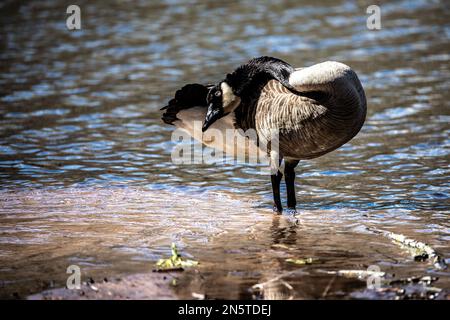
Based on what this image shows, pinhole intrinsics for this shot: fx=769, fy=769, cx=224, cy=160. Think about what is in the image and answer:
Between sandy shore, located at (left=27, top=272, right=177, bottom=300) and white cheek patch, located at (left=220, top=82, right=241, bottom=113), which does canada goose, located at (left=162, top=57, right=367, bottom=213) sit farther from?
sandy shore, located at (left=27, top=272, right=177, bottom=300)

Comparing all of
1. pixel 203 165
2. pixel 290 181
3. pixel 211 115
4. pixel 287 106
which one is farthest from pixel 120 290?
pixel 203 165

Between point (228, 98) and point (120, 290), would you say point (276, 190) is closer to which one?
point (228, 98)

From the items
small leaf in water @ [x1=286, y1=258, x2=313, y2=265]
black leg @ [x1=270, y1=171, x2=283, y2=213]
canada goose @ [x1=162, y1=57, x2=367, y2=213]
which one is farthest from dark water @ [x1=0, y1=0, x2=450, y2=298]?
canada goose @ [x1=162, y1=57, x2=367, y2=213]

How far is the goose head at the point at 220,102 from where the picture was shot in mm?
8281

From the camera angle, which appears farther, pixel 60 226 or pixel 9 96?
pixel 9 96

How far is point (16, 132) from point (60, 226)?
16.0 ft

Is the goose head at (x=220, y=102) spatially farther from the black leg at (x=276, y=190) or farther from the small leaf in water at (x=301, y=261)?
the small leaf in water at (x=301, y=261)

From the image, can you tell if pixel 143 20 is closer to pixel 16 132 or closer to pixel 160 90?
pixel 160 90

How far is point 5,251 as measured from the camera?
6.99 meters

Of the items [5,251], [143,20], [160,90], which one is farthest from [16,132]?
[143,20]

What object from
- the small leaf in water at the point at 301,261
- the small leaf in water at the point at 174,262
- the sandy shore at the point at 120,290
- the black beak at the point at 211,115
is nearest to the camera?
the sandy shore at the point at 120,290

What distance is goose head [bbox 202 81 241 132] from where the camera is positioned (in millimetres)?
8281

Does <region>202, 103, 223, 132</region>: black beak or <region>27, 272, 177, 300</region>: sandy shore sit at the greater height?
<region>202, 103, 223, 132</region>: black beak

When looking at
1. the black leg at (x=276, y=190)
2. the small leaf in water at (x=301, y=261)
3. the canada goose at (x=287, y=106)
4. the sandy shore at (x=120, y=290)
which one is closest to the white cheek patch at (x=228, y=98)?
the canada goose at (x=287, y=106)
